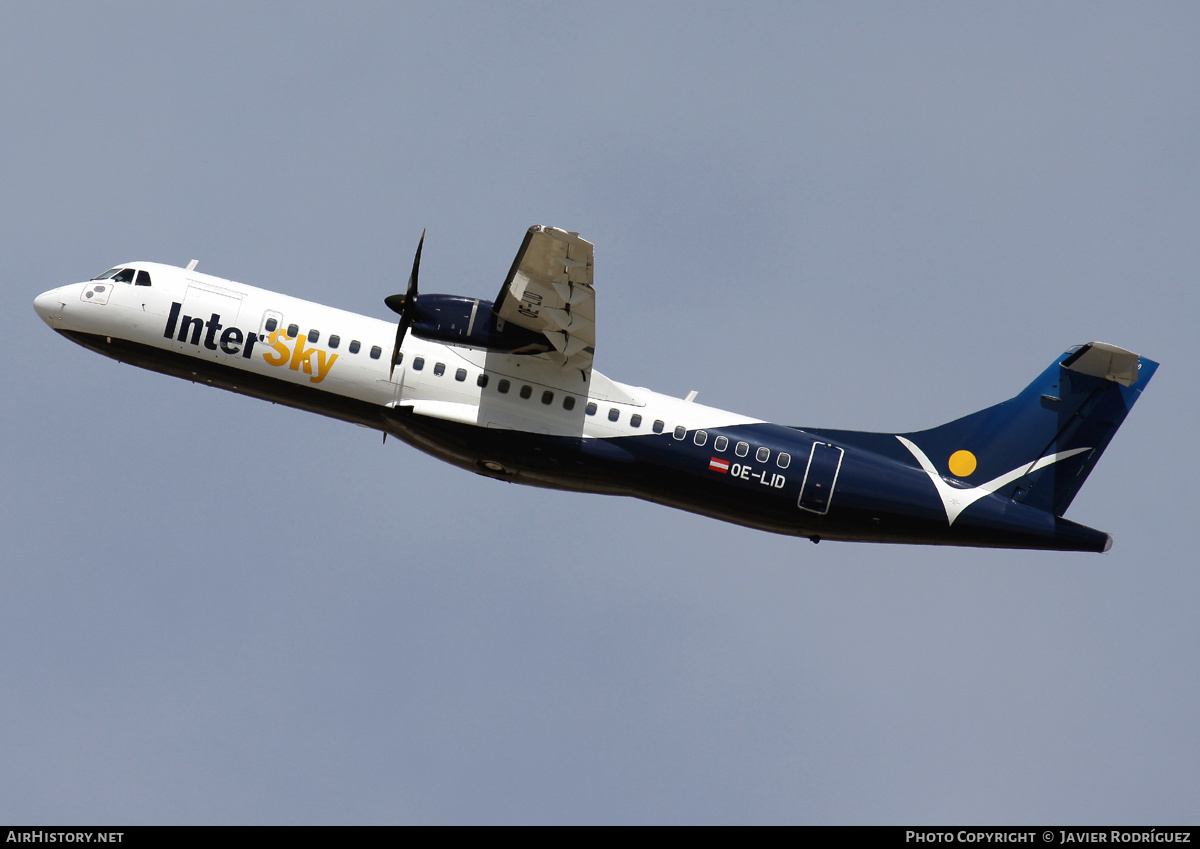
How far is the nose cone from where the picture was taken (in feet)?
106

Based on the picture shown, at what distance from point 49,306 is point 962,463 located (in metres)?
21.4

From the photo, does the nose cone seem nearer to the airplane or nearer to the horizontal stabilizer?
the airplane

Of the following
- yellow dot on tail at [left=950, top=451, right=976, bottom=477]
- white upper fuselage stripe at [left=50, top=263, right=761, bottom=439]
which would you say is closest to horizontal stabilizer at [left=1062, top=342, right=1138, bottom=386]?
yellow dot on tail at [left=950, top=451, right=976, bottom=477]

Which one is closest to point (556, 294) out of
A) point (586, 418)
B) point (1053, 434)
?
point (586, 418)

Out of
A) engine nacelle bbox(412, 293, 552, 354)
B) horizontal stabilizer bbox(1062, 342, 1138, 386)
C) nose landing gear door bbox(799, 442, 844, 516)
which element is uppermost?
horizontal stabilizer bbox(1062, 342, 1138, 386)

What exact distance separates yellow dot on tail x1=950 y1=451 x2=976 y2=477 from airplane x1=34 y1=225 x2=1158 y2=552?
0.04 meters

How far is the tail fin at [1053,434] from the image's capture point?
1225 inches

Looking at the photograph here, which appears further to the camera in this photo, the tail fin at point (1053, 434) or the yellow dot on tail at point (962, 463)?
the yellow dot on tail at point (962, 463)

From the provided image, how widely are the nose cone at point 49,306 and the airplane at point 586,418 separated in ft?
2.50

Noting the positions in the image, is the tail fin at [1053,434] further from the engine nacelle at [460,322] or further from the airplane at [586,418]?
the engine nacelle at [460,322]

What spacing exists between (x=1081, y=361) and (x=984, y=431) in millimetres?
2640

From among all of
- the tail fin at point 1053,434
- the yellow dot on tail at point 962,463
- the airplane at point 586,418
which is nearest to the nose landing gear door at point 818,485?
the airplane at point 586,418

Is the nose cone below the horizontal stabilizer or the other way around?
below

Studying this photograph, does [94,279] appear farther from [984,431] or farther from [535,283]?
[984,431]
